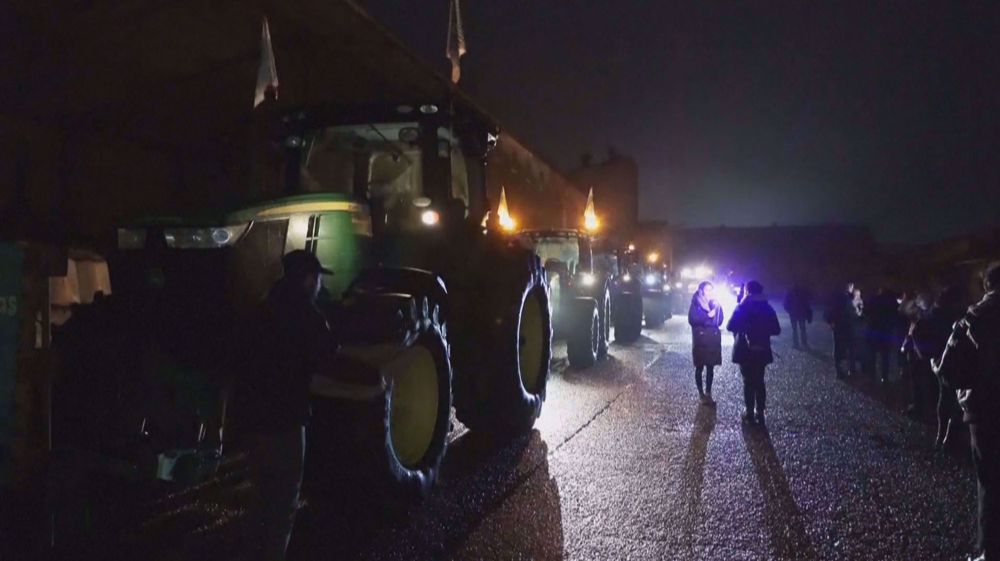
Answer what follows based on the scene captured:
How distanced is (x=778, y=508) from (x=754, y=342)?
8.99 ft

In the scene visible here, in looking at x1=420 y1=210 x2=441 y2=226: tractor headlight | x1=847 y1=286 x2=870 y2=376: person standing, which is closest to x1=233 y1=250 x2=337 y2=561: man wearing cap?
x1=420 y1=210 x2=441 y2=226: tractor headlight

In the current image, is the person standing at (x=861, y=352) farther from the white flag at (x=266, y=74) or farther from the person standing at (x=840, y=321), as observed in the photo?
the white flag at (x=266, y=74)

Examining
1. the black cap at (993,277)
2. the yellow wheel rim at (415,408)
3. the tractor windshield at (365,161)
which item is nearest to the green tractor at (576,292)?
the tractor windshield at (365,161)

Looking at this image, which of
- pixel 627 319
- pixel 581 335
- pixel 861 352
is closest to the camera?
pixel 581 335

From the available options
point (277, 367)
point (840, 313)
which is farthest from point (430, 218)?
point (840, 313)

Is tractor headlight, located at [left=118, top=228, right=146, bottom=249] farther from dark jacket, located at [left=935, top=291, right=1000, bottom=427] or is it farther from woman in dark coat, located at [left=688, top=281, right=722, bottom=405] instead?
woman in dark coat, located at [left=688, top=281, right=722, bottom=405]

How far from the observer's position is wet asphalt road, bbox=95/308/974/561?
3.98m

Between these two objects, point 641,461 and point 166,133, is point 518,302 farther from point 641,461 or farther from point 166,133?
point 166,133

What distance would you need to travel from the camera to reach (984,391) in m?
3.47

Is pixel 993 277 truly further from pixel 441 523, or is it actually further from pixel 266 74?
pixel 266 74

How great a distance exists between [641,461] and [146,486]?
3.88 meters

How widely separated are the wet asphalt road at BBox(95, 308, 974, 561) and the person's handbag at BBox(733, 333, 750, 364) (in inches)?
28.8

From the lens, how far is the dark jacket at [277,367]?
9.64 ft

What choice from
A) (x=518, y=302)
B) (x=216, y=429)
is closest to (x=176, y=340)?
(x=216, y=429)
